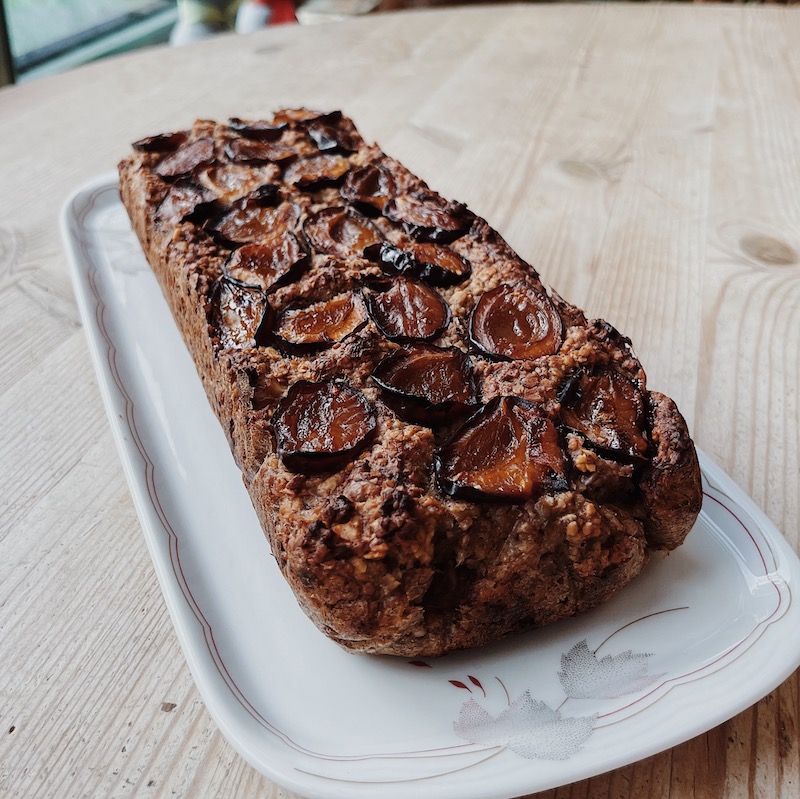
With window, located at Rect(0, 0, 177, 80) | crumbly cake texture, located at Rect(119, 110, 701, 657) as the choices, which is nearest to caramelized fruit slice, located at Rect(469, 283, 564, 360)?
crumbly cake texture, located at Rect(119, 110, 701, 657)

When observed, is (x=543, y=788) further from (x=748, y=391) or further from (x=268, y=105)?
(x=268, y=105)

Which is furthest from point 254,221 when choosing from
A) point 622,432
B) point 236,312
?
point 622,432

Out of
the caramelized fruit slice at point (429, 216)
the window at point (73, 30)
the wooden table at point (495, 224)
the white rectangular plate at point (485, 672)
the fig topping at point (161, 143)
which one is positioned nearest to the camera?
the white rectangular plate at point (485, 672)

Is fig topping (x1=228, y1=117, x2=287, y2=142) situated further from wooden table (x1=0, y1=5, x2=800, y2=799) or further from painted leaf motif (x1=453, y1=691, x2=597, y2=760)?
painted leaf motif (x1=453, y1=691, x2=597, y2=760)

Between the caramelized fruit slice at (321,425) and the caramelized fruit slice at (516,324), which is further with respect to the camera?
the caramelized fruit slice at (516,324)

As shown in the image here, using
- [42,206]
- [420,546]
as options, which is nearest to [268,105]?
[42,206]

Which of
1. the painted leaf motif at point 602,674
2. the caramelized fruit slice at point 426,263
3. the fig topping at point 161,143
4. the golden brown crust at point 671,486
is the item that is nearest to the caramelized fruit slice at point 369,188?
the caramelized fruit slice at point 426,263

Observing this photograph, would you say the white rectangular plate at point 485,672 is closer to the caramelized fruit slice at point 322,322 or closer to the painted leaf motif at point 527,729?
the painted leaf motif at point 527,729
